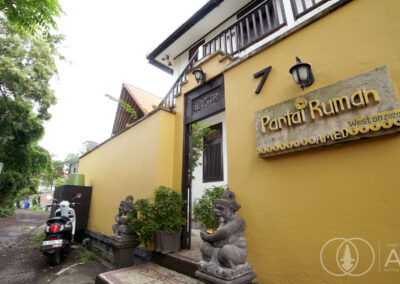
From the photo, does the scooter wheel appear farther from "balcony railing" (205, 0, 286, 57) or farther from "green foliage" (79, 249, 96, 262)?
"balcony railing" (205, 0, 286, 57)

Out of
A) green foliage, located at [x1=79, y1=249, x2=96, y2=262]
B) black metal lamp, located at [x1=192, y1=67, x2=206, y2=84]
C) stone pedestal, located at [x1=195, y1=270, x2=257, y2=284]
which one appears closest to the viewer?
stone pedestal, located at [x1=195, y1=270, x2=257, y2=284]

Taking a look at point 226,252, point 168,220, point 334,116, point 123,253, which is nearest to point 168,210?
point 168,220

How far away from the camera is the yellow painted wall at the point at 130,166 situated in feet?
15.9

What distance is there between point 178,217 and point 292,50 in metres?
3.75

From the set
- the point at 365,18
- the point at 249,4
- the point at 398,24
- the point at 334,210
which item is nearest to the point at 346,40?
the point at 365,18

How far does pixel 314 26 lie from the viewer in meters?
2.81

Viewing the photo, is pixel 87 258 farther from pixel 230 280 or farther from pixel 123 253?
pixel 230 280

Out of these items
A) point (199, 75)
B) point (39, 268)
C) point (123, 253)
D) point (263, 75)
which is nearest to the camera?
point (263, 75)

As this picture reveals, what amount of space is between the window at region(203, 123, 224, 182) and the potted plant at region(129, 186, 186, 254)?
3.78m

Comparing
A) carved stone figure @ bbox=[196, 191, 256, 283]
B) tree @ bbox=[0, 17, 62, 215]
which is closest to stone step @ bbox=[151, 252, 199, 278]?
carved stone figure @ bbox=[196, 191, 256, 283]

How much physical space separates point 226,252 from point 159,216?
7.10 ft

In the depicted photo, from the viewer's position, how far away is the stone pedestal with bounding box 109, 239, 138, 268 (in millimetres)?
3993

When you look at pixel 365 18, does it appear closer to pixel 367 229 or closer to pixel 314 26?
pixel 314 26

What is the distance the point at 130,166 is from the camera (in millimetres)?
5812
